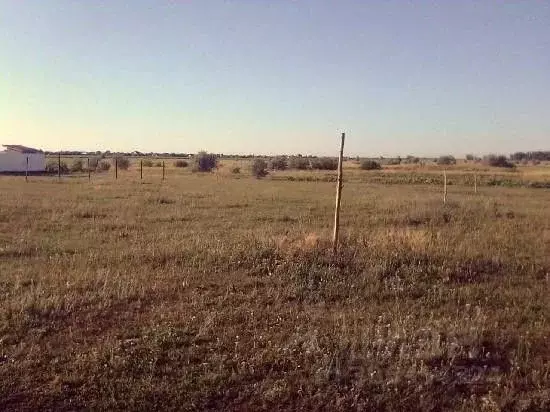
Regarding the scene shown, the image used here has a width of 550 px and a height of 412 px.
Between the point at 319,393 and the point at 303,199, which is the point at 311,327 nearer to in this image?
the point at 319,393

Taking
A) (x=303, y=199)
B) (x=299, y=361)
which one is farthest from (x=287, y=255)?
(x=303, y=199)

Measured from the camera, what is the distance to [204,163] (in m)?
78.4

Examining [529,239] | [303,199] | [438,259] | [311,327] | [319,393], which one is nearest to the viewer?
[319,393]

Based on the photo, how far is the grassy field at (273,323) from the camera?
512cm

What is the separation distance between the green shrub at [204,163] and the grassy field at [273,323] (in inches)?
2500

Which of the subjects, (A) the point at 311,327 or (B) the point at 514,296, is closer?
(A) the point at 311,327

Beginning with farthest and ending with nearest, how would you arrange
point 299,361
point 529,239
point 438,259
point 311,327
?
1. point 529,239
2. point 438,259
3. point 311,327
4. point 299,361

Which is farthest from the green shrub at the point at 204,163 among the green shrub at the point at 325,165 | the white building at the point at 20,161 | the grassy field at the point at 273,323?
the grassy field at the point at 273,323

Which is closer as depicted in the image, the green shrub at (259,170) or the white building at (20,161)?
the white building at (20,161)

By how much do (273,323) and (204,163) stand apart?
72268 millimetres

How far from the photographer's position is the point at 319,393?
5070mm

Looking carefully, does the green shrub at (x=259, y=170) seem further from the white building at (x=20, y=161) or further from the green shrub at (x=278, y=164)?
the white building at (x=20, y=161)

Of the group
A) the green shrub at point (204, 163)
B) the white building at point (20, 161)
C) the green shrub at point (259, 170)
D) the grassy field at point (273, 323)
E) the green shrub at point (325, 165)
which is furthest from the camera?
the green shrub at point (325, 165)

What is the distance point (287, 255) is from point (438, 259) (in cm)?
263
